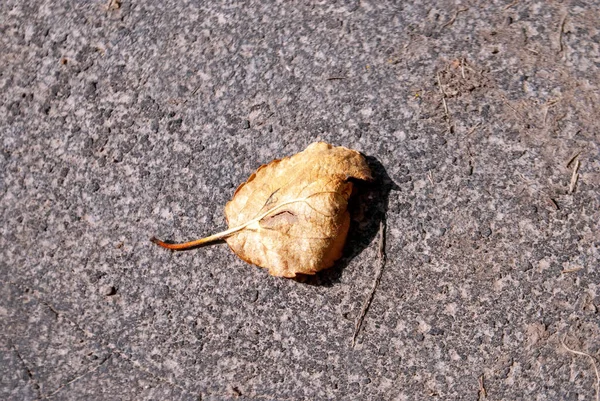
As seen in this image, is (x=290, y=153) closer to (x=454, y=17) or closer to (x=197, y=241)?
(x=197, y=241)

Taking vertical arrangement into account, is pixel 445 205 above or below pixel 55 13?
below

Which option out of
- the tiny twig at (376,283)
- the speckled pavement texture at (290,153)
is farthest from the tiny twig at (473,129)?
the tiny twig at (376,283)

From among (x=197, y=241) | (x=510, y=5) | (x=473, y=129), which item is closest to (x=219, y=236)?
(x=197, y=241)

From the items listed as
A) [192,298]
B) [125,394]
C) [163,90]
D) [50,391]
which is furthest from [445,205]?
[50,391]

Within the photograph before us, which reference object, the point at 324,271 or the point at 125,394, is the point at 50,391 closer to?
the point at 125,394

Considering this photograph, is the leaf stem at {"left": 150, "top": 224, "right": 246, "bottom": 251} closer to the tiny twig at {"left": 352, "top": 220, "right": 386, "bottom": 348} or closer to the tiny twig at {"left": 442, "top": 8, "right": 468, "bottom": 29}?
the tiny twig at {"left": 352, "top": 220, "right": 386, "bottom": 348}

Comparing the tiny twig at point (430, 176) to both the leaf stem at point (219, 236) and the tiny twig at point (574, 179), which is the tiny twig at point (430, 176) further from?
the tiny twig at point (574, 179)

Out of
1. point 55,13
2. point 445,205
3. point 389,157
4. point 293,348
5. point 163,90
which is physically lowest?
point 293,348
